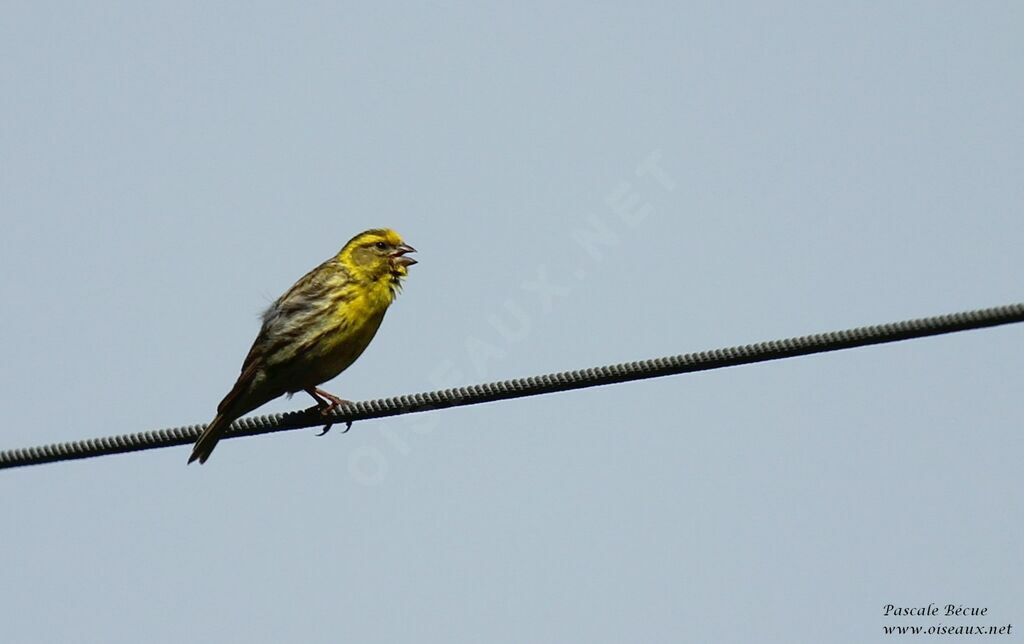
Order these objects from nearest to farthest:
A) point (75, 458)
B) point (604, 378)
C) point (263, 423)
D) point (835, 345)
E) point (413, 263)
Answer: point (835, 345) < point (604, 378) < point (75, 458) < point (263, 423) < point (413, 263)

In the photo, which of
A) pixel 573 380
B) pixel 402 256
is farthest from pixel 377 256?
pixel 573 380

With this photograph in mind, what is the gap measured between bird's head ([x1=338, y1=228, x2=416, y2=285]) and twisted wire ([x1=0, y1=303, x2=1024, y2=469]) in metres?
1.87

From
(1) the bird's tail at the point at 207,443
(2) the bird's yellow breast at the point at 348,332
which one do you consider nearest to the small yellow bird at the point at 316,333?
(2) the bird's yellow breast at the point at 348,332

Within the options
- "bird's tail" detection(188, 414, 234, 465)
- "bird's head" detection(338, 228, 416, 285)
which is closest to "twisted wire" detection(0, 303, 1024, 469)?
"bird's tail" detection(188, 414, 234, 465)

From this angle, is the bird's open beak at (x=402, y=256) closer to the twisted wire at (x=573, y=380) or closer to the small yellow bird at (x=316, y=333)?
the small yellow bird at (x=316, y=333)

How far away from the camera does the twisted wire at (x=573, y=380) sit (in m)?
6.84

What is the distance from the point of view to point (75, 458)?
27.2ft

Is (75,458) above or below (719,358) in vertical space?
below

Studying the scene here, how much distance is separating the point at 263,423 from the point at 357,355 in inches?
66.2

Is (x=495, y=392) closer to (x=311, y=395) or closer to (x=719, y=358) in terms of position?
(x=719, y=358)

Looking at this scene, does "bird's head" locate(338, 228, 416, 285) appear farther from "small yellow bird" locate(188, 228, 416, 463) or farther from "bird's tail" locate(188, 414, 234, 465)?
"bird's tail" locate(188, 414, 234, 465)

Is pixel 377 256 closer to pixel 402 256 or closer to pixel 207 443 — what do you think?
pixel 402 256

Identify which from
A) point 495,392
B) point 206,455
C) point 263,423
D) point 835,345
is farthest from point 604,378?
point 206,455

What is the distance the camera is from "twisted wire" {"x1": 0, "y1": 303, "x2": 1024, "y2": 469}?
6.84 meters
